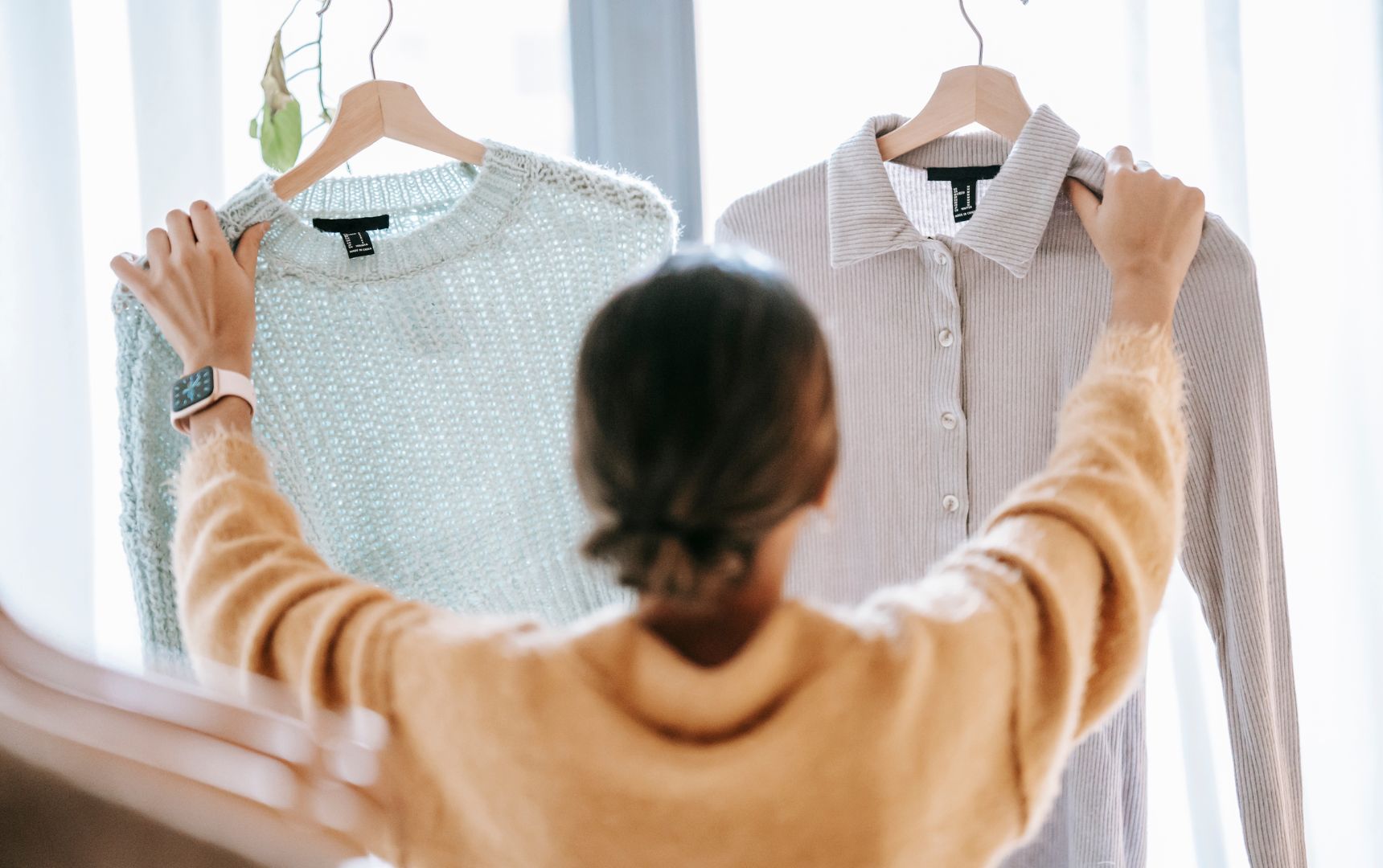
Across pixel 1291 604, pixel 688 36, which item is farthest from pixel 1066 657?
pixel 688 36

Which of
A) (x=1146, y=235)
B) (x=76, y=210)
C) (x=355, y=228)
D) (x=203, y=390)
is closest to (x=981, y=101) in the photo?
(x=1146, y=235)

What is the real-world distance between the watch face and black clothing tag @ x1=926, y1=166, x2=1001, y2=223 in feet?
2.07

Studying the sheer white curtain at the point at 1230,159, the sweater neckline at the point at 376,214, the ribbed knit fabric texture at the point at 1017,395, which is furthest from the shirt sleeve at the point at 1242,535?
the sweater neckline at the point at 376,214

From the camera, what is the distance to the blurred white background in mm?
1075

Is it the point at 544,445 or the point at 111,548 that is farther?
the point at 111,548

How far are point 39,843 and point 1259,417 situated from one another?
846 millimetres

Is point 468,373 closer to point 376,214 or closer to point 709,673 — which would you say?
point 376,214

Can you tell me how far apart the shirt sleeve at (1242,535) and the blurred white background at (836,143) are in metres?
0.33

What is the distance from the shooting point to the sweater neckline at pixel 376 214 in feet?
2.77

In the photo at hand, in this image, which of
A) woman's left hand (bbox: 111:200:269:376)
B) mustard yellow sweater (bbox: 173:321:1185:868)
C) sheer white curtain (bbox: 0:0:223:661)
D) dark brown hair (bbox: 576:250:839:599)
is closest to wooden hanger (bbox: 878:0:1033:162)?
mustard yellow sweater (bbox: 173:321:1185:868)

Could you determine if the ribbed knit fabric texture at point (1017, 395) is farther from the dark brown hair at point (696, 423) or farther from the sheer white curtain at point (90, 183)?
the sheer white curtain at point (90, 183)

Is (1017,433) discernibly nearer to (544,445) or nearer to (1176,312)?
(1176,312)

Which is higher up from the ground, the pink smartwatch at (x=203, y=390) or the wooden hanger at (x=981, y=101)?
the wooden hanger at (x=981, y=101)

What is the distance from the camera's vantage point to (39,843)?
20cm
